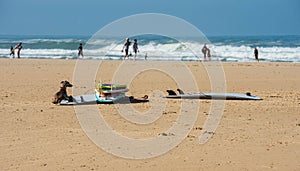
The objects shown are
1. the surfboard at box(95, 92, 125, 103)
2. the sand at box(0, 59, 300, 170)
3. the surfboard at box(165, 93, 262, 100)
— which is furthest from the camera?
the surfboard at box(165, 93, 262, 100)

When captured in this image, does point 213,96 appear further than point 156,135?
Yes

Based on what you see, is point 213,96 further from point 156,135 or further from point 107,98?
point 156,135

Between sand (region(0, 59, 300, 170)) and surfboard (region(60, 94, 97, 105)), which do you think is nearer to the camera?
sand (region(0, 59, 300, 170))

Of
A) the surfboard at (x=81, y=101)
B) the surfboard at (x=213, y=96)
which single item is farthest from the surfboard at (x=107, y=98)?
the surfboard at (x=213, y=96)

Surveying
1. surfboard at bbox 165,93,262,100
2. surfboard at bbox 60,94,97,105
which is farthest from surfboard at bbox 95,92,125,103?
surfboard at bbox 165,93,262,100

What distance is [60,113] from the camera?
10.4m

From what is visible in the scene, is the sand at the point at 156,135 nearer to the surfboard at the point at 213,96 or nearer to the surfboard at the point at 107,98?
the surfboard at the point at 107,98

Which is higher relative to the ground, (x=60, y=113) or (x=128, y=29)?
(x=128, y=29)

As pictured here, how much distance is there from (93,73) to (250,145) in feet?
41.5

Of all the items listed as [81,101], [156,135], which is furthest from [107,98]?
[156,135]

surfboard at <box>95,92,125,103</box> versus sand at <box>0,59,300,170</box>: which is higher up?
surfboard at <box>95,92,125,103</box>

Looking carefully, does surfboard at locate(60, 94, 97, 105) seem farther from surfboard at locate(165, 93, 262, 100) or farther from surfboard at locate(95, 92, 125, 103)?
surfboard at locate(165, 93, 262, 100)

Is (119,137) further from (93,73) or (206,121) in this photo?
(93,73)

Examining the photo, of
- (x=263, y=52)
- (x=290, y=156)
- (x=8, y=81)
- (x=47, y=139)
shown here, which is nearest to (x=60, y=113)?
(x=47, y=139)
